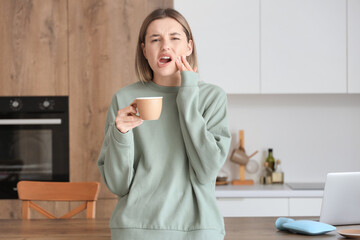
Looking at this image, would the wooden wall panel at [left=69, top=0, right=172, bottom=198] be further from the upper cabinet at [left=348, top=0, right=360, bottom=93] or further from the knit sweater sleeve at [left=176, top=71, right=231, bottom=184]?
the knit sweater sleeve at [left=176, top=71, right=231, bottom=184]

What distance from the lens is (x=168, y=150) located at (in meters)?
1.33

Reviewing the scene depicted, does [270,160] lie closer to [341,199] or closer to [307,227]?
[341,199]

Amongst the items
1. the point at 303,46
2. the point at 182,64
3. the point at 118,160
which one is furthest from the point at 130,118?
the point at 303,46

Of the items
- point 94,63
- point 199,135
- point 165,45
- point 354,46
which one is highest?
point 354,46

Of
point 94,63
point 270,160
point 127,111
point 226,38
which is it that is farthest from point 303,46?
point 127,111

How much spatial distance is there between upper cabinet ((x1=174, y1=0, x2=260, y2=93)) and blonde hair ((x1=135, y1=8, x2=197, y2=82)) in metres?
1.89

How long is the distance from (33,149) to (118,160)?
2262 mm

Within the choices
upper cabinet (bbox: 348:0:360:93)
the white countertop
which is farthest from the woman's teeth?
upper cabinet (bbox: 348:0:360:93)

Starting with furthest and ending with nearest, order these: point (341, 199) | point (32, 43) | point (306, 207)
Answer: point (32, 43), point (306, 207), point (341, 199)

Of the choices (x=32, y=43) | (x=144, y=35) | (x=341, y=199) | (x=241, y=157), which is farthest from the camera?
(x=241, y=157)

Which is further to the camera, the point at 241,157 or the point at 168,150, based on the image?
the point at 241,157

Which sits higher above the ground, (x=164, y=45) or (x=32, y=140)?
(x=164, y=45)

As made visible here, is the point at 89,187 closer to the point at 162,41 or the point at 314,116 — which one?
the point at 162,41

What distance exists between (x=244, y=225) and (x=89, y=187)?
807 millimetres
